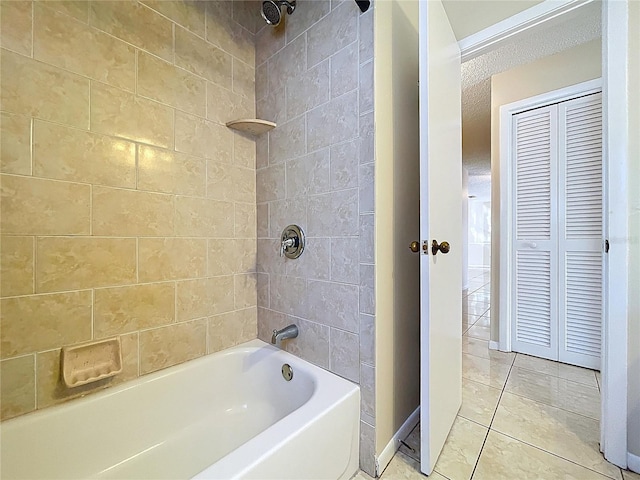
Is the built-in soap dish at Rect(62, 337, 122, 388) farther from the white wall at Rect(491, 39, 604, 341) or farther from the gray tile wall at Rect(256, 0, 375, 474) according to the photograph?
the white wall at Rect(491, 39, 604, 341)

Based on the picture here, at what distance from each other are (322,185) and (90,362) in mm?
1218

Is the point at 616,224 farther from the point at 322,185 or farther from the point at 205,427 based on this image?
the point at 205,427

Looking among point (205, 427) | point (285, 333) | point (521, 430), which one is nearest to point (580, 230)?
point (521, 430)

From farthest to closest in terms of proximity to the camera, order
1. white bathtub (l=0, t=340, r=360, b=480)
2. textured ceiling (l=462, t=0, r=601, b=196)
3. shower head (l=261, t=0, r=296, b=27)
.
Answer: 1. textured ceiling (l=462, t=0, r=601, b=196)
2. shower head (l=261, t=0, r=296, b=27)
3. white bathtub (l=0, t=340, r=360, b=480)

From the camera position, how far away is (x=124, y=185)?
3.83 ft

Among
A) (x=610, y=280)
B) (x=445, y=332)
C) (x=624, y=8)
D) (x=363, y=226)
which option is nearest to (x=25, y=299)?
(x=363, y=226)

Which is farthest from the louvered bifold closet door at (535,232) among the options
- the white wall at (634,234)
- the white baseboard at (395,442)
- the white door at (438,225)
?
the white baseboard at (395,442)

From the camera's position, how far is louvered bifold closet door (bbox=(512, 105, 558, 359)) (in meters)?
2.17

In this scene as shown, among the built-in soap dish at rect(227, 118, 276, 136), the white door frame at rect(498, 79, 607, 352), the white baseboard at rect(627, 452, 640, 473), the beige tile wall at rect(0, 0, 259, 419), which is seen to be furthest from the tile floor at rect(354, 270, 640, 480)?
the built-in soap dish at rect(227, 118, 276, 136)

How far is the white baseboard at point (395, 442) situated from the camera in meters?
1.15

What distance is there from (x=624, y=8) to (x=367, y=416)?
200cm

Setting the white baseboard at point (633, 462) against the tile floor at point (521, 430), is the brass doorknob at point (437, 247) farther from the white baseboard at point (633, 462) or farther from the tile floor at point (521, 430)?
the white baseboard at point (633, 462)

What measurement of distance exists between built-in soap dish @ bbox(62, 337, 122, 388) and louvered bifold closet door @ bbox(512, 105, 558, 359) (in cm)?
283

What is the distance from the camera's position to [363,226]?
115 centimetres
